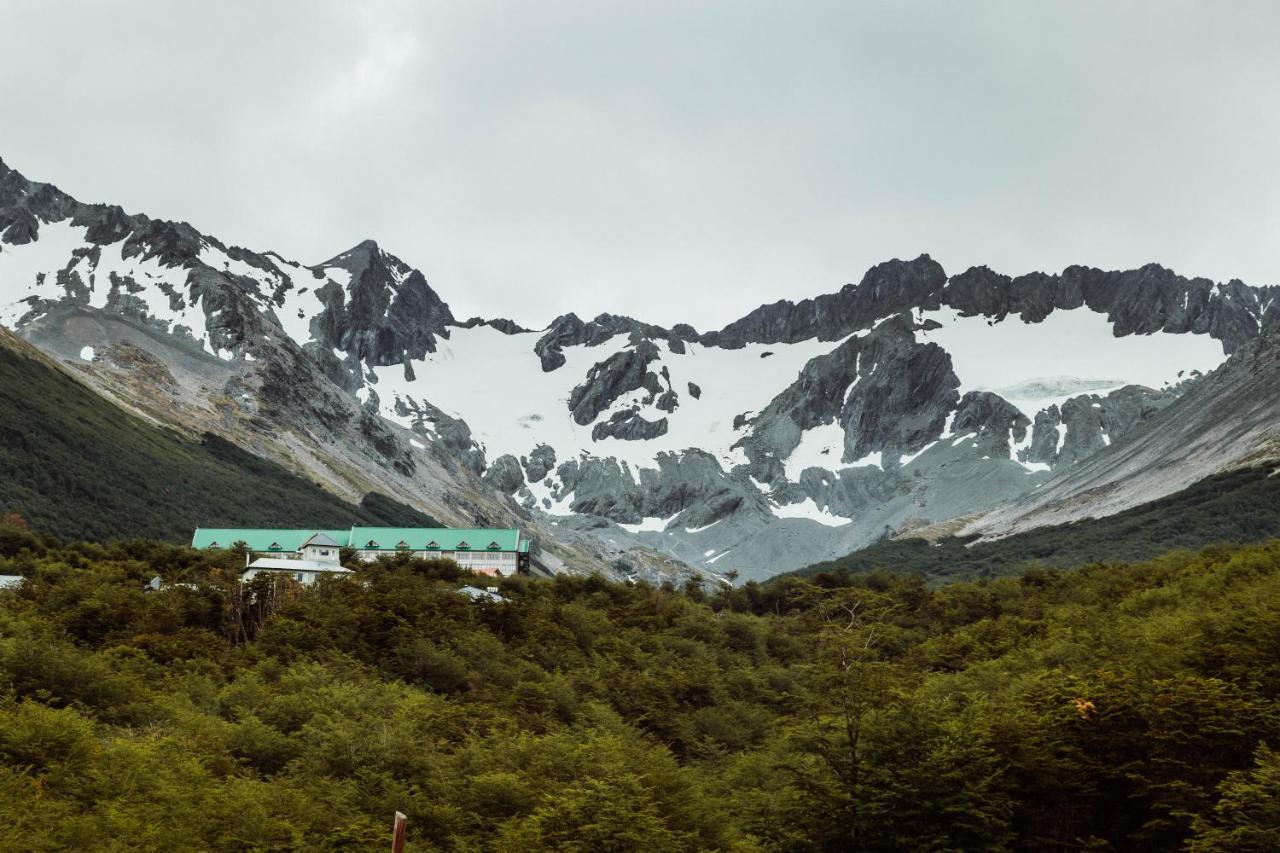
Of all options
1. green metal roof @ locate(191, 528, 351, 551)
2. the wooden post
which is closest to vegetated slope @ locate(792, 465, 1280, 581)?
green metal roof @ locate(191, 528, 351, 551)

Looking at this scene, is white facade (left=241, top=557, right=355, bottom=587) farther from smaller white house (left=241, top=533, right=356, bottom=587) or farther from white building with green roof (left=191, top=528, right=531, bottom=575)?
white building with green roof (left=191, top=528, right=531, bottom=575)

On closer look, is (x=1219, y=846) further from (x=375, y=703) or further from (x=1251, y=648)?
(x=375, y=703)

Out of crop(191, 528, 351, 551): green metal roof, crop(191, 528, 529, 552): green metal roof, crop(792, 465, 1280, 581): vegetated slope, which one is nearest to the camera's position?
crop(191, 528, 351, 551): green metal roof

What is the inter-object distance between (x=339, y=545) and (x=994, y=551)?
4180 inches

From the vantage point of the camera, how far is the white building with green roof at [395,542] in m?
95.1

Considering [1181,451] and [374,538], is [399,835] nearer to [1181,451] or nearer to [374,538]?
[374,538]

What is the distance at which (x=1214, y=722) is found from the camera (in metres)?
18.8

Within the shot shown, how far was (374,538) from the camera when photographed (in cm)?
10444

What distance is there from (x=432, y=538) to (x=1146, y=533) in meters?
93.3

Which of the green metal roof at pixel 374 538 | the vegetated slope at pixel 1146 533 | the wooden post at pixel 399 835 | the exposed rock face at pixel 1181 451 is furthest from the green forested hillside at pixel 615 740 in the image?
the exposed rock face at pixel 1181 451

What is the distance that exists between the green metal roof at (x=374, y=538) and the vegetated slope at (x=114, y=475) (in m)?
20.4

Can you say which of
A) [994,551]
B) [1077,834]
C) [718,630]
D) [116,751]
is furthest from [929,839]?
[994,551]

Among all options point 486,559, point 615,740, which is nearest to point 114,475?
point 486,559

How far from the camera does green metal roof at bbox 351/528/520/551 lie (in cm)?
10344
